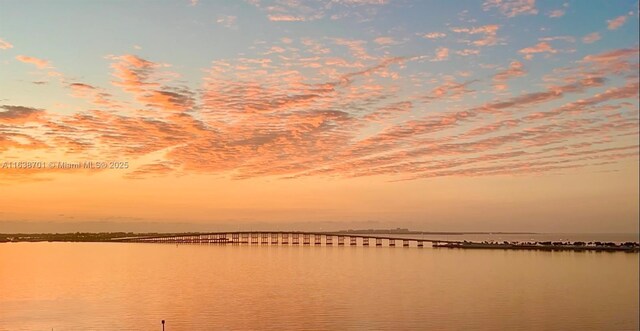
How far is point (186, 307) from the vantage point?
68.1 meters

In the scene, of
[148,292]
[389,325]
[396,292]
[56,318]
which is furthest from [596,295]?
[56,318]

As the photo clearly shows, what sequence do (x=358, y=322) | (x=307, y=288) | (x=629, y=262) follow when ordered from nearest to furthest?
1. (x=358, y=322)
2. (x=307, y=288)
3. (x=629, y=262)

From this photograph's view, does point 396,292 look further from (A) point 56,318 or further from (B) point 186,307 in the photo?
(A) point 56,318

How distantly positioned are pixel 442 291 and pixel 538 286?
1588cm

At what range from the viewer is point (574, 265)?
5108 inches

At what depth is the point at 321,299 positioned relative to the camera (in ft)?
244

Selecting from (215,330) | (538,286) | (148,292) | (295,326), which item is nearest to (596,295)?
(538,286)

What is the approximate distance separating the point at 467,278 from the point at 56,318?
217ft

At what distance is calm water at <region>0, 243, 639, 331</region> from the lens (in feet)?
190

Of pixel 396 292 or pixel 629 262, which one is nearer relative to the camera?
pixel 396 292

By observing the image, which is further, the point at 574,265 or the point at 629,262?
the point at 629,262

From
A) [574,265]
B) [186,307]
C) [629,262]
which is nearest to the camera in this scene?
[186,307]

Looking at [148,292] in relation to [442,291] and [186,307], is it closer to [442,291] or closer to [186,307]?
[186,307]

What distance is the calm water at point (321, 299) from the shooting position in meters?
57.8
